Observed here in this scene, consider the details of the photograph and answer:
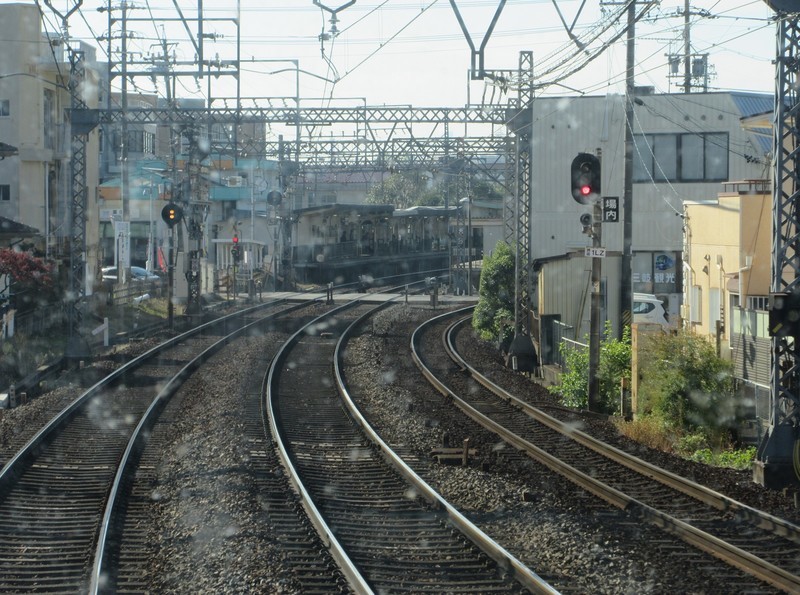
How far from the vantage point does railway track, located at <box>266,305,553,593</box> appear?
6.57 m

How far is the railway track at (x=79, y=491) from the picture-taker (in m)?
6.96

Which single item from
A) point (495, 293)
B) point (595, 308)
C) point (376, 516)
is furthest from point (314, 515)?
point (495, 293)

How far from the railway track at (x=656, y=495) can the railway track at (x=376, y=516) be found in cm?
160

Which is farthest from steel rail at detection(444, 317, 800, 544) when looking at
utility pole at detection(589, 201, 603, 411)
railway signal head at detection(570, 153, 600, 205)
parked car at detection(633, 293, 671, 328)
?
parked car at detection(633, 293, 671, 328)

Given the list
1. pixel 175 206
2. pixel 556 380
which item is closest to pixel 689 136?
pixel 556 380

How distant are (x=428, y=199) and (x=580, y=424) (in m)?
75.0

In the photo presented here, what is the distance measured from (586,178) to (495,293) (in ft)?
35.3

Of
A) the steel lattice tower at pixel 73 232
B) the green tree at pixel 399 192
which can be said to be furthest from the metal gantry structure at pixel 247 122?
the green tree at pixel 399 192

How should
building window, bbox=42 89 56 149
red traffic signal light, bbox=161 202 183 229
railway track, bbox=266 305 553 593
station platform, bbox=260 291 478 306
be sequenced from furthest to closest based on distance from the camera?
1. station platform, bbox=260 291 478 306
2. building window, bbox=42 89 56 149
3. red traffic signal light, bbox=161 202 183 229
4. railway track, bbox=266 305 553 593

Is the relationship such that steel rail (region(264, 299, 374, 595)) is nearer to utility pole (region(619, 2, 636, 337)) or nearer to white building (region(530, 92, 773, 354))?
utility pole (region(619, 2, 636, 337))

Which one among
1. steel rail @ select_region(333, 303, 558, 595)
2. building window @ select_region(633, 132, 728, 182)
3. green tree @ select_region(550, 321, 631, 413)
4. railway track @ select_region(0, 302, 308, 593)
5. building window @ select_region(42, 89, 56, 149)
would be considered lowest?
railway track @ select_region(0, 302, 308, 593)

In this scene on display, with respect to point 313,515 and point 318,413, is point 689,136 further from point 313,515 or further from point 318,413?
point 313,515

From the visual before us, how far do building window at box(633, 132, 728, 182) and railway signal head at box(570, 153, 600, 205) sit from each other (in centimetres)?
1353

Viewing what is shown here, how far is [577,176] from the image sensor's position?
46.6ft
